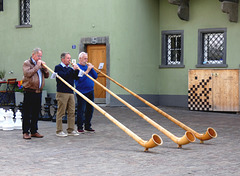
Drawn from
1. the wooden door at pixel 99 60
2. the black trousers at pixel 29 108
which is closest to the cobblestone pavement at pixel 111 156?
the black trousers at pixel 29 108

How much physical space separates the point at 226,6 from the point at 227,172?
12260 millimetres

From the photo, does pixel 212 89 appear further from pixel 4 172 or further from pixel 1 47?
pixel 4 172

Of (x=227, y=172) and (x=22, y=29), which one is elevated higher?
(x=22, y=29)

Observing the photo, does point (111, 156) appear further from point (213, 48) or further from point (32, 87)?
point (213, 48)

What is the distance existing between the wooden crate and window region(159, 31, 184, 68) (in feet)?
6.76

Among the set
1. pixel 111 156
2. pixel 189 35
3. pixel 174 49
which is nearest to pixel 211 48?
pixel 189 35

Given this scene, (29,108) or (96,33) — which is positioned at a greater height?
(96,33)

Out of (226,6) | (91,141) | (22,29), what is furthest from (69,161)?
(22,29)

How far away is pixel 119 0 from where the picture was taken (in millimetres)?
18844

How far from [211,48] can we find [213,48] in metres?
0.09

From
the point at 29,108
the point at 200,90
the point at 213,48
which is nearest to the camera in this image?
the point at 29,108

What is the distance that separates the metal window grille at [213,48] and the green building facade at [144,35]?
4 cm

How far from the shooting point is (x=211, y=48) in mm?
19109

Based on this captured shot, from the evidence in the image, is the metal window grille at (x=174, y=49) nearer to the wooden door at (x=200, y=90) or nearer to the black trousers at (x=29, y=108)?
the wooden door at (x=200, y=90)
